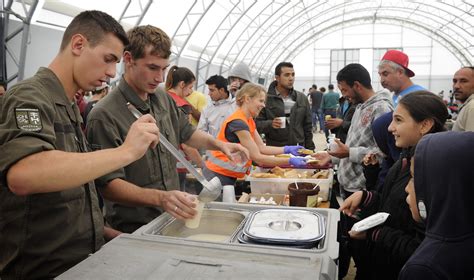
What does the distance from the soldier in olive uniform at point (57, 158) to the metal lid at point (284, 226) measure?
475 mm

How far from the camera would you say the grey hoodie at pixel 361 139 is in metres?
2.78

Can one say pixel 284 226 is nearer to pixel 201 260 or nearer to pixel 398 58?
pixel 201 260

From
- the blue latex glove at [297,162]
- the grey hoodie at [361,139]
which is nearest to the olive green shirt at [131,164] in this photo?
the blue latex glove at [297,162]

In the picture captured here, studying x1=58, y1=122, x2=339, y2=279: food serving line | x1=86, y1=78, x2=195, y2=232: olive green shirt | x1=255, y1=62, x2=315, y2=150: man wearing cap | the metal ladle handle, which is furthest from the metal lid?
x1=255, y1=62, x2=315, y2=150: man wearing cap

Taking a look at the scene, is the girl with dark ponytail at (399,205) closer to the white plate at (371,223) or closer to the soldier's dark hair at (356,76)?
the white plate at (371,223)

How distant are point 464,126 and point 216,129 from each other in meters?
2.63

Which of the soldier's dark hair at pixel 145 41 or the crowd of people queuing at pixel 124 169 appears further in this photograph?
the soldier's dark hair at pixel 145 41

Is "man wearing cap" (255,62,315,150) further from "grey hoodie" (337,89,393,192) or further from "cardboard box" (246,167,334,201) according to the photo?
"cardboard box" (246,167,334,201)

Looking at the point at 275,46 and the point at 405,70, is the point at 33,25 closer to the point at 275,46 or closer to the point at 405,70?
the point at 405,70

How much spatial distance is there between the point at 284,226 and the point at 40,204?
828mm

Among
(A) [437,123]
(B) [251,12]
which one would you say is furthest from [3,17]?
(B) [251,12]

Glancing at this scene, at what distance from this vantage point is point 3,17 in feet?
17.7

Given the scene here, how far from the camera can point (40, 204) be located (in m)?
1.18

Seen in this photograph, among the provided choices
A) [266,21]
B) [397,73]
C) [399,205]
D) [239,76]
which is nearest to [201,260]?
[399,205]
